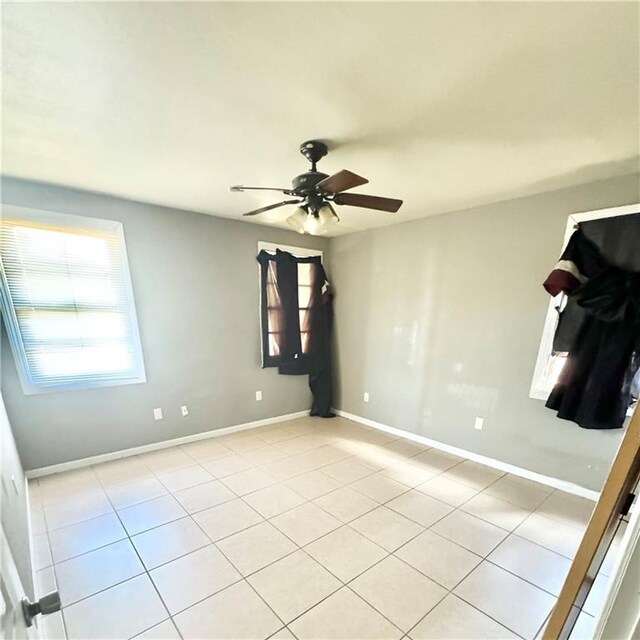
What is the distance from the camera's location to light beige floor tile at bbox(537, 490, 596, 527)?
2.19 meters

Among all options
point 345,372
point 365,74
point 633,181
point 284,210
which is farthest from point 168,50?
point 345,372

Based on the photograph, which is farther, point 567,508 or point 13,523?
point 567,508

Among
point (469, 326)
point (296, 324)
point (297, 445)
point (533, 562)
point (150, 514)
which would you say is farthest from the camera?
point (296, 324)

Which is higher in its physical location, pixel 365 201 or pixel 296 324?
pixel 365 201

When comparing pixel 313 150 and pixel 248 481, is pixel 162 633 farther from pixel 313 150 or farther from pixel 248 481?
pixel 313 150

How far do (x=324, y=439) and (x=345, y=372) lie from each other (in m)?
1.00

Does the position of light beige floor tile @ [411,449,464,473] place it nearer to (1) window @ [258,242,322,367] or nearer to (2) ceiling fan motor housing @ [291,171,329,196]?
(1) window @ [258,242,322,367]

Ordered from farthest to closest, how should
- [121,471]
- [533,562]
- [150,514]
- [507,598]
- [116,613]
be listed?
[121,471]
[150,514]
[533,562]
[507,598]
[116,613]

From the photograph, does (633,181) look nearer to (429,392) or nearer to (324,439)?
(429,392)

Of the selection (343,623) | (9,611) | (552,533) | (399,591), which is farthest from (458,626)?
(9,611)

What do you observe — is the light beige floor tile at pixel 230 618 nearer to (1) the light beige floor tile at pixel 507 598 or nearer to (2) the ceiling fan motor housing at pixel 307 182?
(1) the light beige floor tile at pixel 507 598

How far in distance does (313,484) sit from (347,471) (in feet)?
1.24

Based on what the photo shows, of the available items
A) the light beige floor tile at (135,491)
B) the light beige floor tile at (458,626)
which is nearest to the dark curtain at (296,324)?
the light beige floor tile at (135,491)

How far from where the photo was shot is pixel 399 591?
160cm
